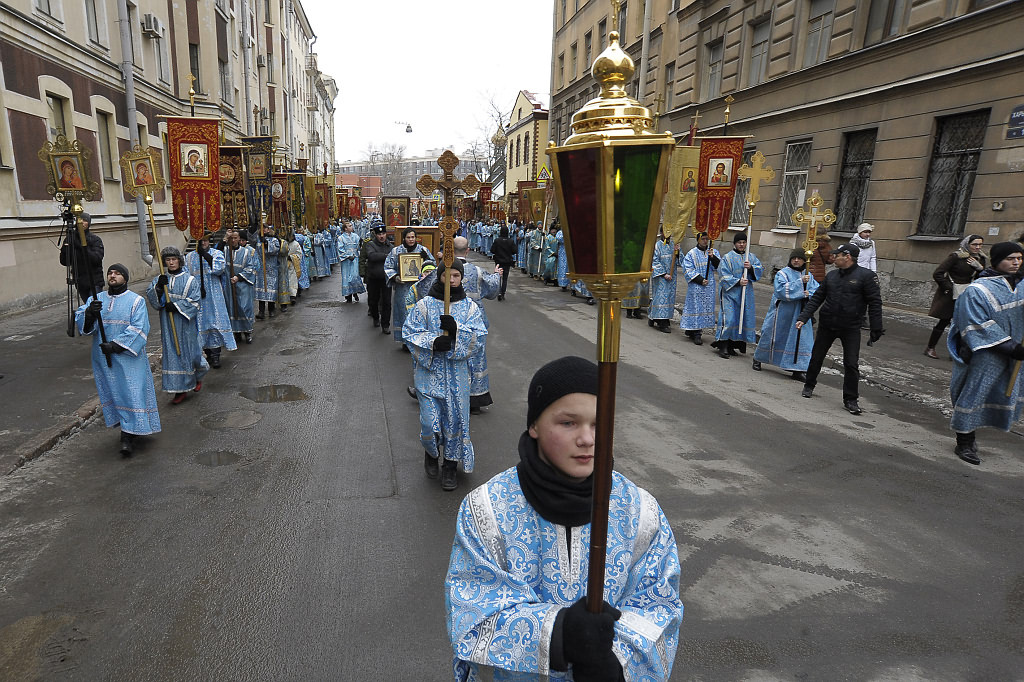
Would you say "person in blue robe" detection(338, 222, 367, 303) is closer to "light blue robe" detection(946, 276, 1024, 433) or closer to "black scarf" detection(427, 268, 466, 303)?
"black scarf" detection(427, 268, 466, 303)

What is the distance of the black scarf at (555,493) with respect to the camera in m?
1.68

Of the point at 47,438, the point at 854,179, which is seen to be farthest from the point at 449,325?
the point at 854,179

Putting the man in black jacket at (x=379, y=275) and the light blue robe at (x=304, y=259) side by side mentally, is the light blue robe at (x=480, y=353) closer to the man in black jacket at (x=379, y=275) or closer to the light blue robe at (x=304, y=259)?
the man in black jacket at (x=379, y=275)

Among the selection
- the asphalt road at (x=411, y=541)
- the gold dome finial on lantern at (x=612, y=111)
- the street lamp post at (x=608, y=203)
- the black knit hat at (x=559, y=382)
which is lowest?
the asphalt road at (x=411, y=541)

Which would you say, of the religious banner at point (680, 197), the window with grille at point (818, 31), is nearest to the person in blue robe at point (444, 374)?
the religious banner at point (680, 197)

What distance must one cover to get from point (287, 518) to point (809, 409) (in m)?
6.01

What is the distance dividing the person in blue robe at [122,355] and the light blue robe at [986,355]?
7.51 metres

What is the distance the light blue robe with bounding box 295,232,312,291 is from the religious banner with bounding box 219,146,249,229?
15.4ft

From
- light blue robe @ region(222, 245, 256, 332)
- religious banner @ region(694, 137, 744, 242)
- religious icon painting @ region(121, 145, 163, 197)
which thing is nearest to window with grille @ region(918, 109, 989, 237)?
religious banner @ region(694, 137, 744, 242)

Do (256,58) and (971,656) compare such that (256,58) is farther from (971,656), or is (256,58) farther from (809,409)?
(971,656)

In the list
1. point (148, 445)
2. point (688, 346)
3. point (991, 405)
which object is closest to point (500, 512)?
point (148, 445)

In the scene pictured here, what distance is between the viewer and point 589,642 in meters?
1.46

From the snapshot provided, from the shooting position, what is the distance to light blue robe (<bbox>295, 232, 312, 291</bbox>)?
17719 mm

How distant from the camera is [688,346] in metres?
10.9
